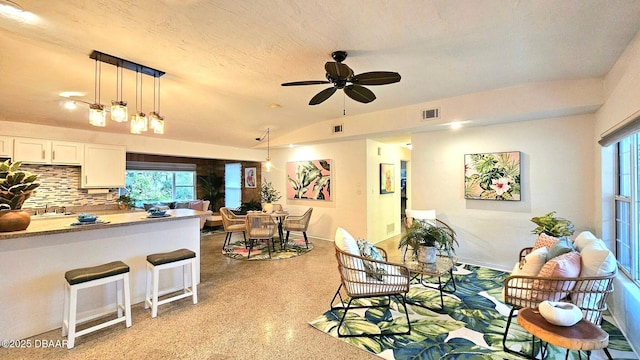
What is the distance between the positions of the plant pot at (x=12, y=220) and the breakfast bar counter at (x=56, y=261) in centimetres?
6

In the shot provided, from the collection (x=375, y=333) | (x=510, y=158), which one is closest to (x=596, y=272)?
(x=375, y=333)

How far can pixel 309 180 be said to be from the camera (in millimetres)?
6656

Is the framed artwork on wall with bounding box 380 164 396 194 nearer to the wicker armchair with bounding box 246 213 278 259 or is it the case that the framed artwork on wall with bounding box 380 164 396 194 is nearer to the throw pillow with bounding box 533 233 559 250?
the wicker armchair with bounding box 246 213 278 259

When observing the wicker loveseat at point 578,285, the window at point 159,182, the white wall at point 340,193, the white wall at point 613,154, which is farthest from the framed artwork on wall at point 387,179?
the window at point 159,182

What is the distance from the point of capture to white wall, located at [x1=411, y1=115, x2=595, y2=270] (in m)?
3.64

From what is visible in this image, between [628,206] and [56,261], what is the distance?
19.5ft

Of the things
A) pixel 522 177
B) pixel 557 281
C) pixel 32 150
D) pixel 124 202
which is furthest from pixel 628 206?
pixel 32 150

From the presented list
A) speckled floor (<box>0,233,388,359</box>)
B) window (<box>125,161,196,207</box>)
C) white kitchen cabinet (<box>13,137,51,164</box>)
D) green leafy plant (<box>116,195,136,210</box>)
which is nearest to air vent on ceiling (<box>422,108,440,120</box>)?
speckled floor (<box>0,233,388,359</box>)

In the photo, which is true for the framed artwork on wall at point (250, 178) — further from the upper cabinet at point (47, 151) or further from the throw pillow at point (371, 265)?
the throw pillow at point (371, 265)

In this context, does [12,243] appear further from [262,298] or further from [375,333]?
[375,333]

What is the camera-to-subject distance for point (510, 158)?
4016 millimetres

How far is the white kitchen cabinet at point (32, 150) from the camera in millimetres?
4176

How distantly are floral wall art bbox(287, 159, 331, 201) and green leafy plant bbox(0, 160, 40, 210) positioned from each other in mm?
4800

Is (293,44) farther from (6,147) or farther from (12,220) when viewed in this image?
(6,147)
